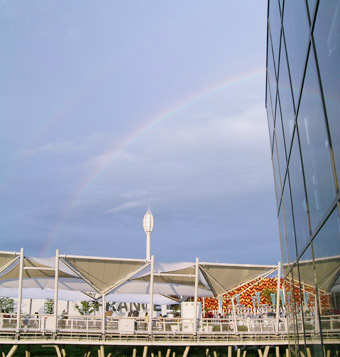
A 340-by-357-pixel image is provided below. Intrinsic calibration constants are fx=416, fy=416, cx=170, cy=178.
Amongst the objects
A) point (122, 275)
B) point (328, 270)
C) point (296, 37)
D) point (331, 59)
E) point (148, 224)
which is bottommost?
point (328, 270)

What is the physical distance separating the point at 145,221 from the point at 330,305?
1439 inches

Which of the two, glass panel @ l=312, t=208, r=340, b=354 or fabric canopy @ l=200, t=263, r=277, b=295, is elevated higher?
fabric canopy @ l=200, t=263, r=277, b=295

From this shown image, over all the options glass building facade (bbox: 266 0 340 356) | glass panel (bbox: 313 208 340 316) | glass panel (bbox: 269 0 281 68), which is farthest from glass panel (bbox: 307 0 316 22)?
glass panel (bbox: 269 0 281 68)

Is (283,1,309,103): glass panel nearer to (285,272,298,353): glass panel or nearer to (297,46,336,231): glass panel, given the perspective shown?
(297,46,336,231): glass panel

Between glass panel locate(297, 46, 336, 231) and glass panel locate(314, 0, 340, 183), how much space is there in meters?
0.29

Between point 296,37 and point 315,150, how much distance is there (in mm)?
1872

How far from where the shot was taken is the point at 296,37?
19.4 feet

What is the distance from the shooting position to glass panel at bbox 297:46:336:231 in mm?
4457

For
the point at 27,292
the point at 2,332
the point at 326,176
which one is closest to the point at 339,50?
the point at 326,176

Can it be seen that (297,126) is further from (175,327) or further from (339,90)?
(175,327)

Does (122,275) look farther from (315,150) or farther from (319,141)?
(319,141)

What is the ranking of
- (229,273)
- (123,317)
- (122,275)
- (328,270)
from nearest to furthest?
(328,270) < (123,317) < (122,275) < (229,273)

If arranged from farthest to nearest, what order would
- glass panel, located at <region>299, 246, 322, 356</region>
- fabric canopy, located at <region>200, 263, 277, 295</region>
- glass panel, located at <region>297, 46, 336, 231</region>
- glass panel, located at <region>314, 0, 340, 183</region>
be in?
fabric canopy, located at <region>200, 263, 277, 295</region>, glass panel, located at <region>299, 246, 322, 356</region>, glass panel, located at <region>297, 46, 336, 231</region>, glass panel, located at <region>314, 0, 340, 183</region>

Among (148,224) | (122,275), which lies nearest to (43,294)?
(122,275)
